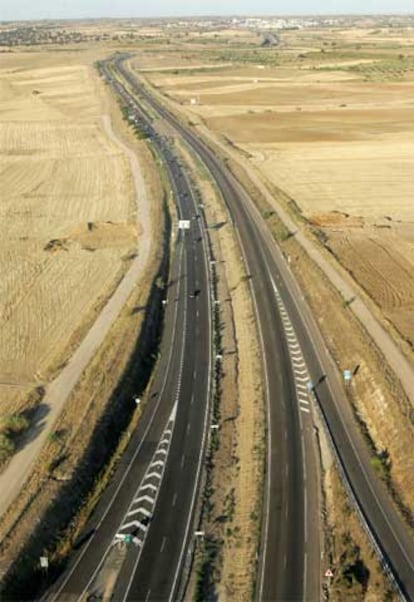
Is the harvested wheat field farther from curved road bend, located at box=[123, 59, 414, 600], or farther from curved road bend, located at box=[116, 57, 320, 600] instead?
curved road bend, located at box=[116, 57, 320, 600]

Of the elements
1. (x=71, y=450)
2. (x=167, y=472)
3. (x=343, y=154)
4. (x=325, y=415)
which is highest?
(x=343, y=154)

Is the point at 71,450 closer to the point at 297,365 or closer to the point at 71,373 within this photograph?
the point at 71,373

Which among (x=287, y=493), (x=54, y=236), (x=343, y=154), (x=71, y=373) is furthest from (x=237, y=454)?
(x=343, y=154)

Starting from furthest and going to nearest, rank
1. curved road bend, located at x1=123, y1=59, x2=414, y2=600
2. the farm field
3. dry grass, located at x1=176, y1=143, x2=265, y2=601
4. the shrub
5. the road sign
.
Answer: the road sign → the farm field → the shrub → curved road bend, located at x1=123, y1=59, x2=414, y2=600 → dry grass, located at x1=176, y1=143, x2=265, y2=601

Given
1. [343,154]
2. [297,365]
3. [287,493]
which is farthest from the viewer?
[343,154]

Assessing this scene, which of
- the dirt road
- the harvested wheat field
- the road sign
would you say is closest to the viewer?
the dirt road

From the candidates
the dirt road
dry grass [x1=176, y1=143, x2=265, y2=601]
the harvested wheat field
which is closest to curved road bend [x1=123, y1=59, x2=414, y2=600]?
dry grass [x1=176, y1=143, x2=265, y2=601]

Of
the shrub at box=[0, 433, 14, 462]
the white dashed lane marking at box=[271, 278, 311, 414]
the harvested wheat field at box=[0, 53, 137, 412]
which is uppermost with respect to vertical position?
the harvested wheat field at box=[0, 53, 137, 412]
